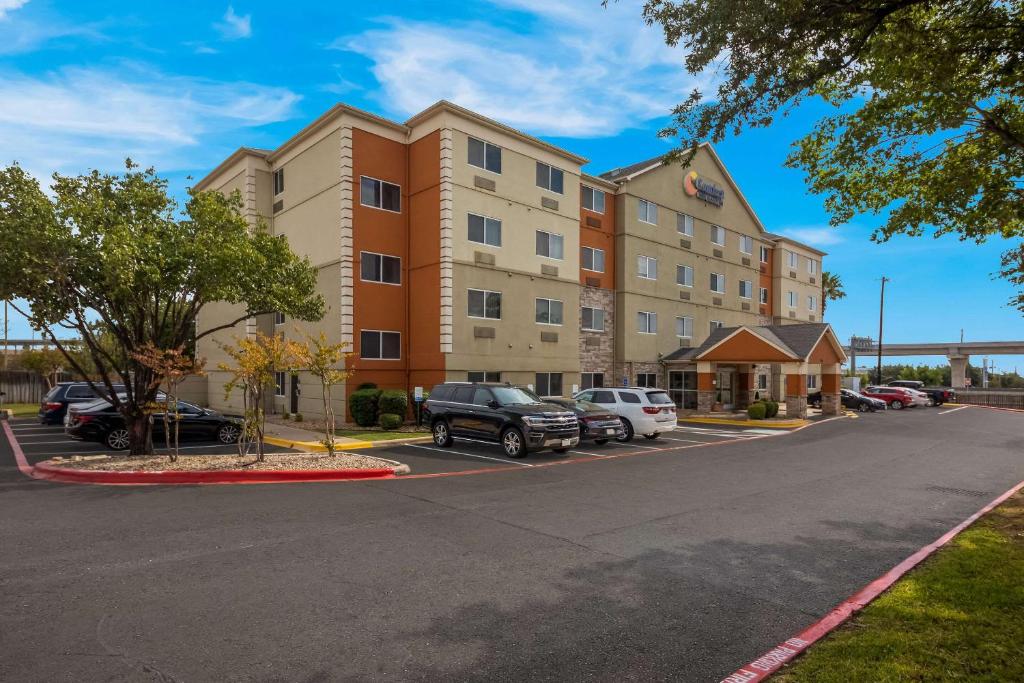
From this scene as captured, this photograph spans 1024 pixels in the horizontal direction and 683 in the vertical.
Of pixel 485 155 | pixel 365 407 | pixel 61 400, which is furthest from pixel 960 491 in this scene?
pixel 61 400

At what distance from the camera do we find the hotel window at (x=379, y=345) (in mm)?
23958

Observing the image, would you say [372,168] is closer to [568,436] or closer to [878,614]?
[568,436]

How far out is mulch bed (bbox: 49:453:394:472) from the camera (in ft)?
40.5

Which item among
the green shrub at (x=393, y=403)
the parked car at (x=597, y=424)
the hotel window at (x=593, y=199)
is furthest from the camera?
the hotel window at (x=593, y=199)

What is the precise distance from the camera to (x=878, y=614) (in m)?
5.33

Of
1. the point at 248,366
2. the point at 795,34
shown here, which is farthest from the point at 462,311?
the point at 795,34

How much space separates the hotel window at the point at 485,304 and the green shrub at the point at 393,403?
4.68 metres

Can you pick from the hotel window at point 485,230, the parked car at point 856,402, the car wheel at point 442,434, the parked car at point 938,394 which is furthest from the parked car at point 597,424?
the parked car at point 938,394

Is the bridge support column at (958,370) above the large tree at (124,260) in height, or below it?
below

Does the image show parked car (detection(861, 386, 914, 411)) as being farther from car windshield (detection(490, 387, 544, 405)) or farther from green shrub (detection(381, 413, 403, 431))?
green shrub (detection(381, 413, 403, 431))

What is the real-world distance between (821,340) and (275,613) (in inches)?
1277

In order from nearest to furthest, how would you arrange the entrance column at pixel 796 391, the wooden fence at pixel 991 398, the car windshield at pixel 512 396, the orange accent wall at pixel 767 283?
1. the car windshield at pixel 512 396
2. the entrance column at pixel 796 391
3. the orange accent wall at pixel 767 283
4. the wooden fence at pixel 991 398

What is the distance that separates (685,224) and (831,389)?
40.7 feet

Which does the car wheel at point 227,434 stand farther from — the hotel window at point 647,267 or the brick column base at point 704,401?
the brick column base at point 704,401
